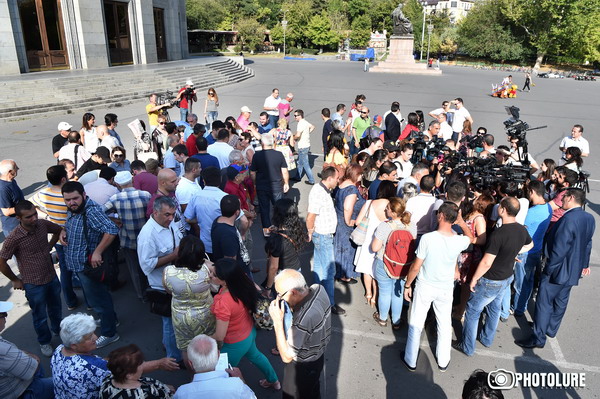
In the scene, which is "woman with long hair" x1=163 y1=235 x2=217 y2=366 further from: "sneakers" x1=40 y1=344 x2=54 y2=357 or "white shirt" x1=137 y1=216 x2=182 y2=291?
"sneakers" x1=40 y1=344 x2=54 y2=357

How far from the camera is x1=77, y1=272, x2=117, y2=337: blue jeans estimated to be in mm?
4430

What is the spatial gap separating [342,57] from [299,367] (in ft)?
205

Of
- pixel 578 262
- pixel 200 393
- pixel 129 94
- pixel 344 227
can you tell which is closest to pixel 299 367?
pixel 200 393

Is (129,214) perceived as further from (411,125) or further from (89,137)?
(411,125)

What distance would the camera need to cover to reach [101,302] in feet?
14.9

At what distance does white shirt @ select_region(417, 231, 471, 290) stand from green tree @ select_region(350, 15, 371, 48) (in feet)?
253

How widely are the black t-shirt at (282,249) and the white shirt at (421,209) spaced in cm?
160

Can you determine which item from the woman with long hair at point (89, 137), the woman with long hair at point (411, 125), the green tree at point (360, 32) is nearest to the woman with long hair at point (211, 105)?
the woman with long hair at point (89, 137)

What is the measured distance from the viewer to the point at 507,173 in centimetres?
519

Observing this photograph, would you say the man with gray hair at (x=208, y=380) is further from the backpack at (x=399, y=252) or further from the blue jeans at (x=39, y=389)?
the backpack at (x=399, y=252)

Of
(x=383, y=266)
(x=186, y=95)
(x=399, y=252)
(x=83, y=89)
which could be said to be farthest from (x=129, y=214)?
(x=83, y=89)

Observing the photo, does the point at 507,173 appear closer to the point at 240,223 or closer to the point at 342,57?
the point at 240,223

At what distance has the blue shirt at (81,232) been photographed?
4.30 m

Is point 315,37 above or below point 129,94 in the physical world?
above
